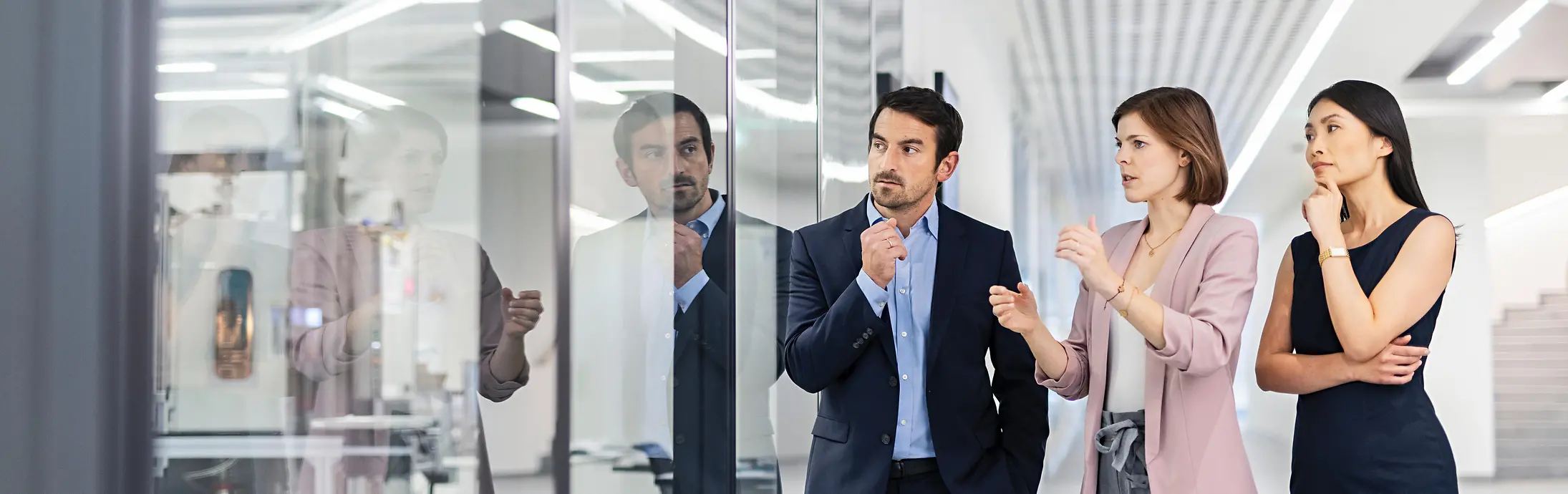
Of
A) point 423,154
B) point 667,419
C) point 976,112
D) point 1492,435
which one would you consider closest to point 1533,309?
point 1492,435

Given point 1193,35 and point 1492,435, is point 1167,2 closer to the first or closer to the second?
point 1193,35

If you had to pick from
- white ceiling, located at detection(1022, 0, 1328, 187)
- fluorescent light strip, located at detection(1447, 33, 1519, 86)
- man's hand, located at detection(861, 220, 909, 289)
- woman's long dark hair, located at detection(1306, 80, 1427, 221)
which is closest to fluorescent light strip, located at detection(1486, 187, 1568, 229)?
fluorescent light strip, located at detection(1447, 33, 1519, 86)

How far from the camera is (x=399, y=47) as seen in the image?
1.07 m

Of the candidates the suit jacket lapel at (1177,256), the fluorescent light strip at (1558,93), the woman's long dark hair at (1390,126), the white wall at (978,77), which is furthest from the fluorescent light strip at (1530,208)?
the suit jacket lapel at (1177,256)

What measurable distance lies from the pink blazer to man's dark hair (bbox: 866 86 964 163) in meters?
0.48

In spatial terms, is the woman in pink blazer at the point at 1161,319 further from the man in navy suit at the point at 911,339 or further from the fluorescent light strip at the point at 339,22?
the fluorescent light strip at the point at 339,22

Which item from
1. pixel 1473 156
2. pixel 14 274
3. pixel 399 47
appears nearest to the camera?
pixel 14 274

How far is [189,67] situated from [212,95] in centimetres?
3

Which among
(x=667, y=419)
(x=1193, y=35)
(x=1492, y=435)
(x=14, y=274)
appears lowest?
(x=1492, y=435)

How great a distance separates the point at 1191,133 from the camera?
208 cm

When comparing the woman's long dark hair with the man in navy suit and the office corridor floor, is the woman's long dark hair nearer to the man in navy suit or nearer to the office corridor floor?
the man in navy suit

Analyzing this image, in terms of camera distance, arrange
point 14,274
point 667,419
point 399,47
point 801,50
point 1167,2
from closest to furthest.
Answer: point 14,274
point 399,47
point 667,419
point 801,50
point 1167,2

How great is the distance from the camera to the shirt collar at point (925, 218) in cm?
224

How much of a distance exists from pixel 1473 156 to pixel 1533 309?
32.1 inches
